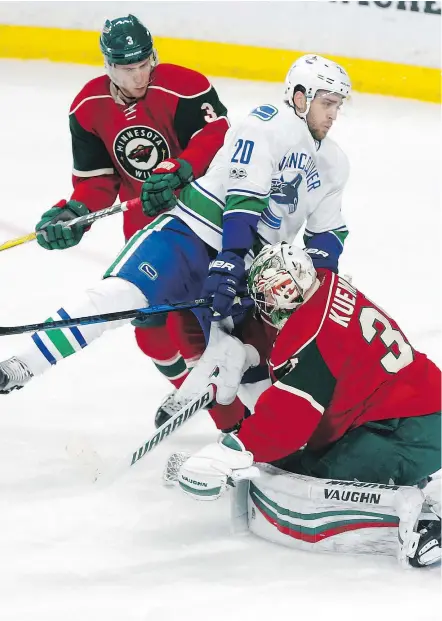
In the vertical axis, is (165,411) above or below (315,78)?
below

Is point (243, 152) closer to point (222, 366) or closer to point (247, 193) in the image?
point (247, 193)

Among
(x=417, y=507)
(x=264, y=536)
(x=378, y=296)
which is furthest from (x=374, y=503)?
(x=378, y=296)

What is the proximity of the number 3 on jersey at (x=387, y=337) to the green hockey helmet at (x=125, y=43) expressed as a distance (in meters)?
0.99

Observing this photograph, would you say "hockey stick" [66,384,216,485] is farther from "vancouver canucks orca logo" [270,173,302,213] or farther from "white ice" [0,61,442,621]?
"vancouver canucks orca logo" [270,173,302,213]

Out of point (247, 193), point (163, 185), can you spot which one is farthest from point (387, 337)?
point (163, 185)

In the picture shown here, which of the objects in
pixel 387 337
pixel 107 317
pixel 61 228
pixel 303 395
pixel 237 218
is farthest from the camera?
pixel 61 228

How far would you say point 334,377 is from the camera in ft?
7.97

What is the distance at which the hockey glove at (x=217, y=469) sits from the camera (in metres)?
2.41

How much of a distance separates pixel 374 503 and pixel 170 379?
1.02m

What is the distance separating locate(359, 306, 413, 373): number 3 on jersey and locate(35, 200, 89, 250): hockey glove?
3.17ft

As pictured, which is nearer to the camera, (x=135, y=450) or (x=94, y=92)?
(x=135, y=450)

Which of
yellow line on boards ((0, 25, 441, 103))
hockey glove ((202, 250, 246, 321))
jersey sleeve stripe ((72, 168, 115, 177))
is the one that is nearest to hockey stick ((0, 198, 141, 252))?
jersey sleeve stripe ((72, 168, 115, 177))

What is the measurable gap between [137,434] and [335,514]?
895 mm

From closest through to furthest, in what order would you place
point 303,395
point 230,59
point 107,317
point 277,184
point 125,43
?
1. point 303,395
2. point 107,317
3. point 277,184
4. point 125,43
5. point 230,59
